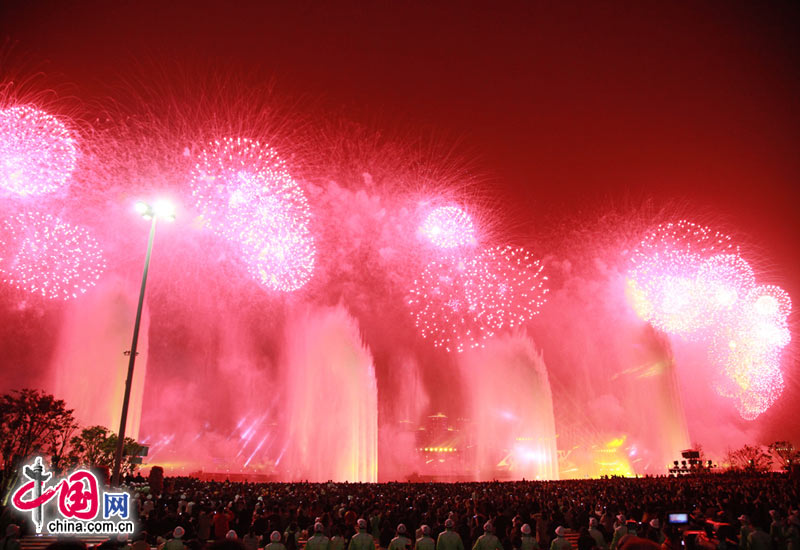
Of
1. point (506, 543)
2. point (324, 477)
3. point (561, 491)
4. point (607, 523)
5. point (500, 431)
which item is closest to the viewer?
point (506, 543)

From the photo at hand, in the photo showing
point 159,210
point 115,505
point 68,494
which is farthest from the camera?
point 159,210

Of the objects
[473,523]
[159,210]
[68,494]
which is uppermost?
[159,210]

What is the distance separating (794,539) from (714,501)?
12.3 m

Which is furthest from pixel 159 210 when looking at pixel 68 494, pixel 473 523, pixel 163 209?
pixel 473 523

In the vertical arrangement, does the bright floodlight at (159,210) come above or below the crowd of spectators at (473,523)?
above

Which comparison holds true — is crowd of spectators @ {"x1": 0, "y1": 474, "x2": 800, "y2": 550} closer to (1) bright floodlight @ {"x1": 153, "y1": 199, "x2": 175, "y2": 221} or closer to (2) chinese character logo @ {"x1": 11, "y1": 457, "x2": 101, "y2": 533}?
(2) chinese character logo @ {"x1": 11, "y1": 457, "x2": 101, "y2": 533}

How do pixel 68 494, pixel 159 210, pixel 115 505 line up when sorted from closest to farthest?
1. pixel 68 494
2. pixel 115 505
3. pixel 159 210

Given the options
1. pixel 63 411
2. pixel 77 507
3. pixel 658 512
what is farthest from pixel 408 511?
→ pixel 63 411

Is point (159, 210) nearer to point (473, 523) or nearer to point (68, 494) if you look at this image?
point (68, 494)

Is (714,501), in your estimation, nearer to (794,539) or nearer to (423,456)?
(794,539)

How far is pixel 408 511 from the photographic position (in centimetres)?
1945
